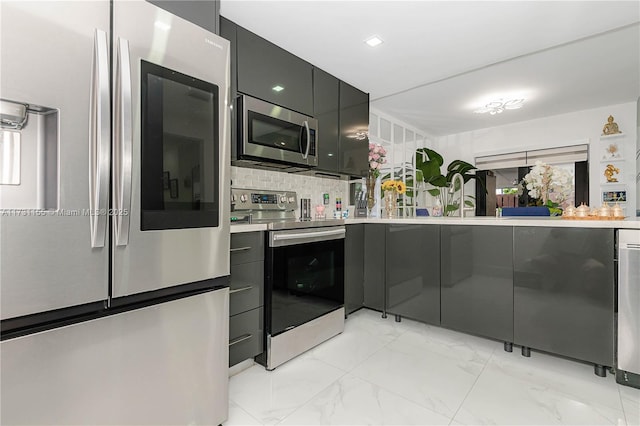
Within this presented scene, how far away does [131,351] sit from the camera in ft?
3.50

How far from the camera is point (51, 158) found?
0.93 meters

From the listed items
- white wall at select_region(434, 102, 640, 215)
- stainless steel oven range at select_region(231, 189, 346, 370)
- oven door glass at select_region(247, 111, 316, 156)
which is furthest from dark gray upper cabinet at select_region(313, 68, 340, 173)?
white wall at select_region(434, 102, 640, 215)

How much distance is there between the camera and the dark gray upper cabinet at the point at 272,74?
2.12 metres

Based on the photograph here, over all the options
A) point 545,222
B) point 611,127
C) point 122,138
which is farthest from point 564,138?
point 122,138

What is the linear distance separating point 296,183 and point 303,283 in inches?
41.9

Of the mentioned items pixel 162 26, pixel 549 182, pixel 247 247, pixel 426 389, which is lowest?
pixel 426 389

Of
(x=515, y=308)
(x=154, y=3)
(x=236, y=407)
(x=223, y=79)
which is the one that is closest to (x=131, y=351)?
(x=236, y=407)


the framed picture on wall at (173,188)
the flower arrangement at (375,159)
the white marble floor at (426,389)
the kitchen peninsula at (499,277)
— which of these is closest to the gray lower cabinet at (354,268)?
the kitchen peninsula at (499,277)

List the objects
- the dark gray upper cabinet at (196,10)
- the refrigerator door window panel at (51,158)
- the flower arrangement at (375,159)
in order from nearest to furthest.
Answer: the refrigerator door window panel at (51,158), the dark gray upper cabinet at (196,10), the flower arrangement at (375,159)

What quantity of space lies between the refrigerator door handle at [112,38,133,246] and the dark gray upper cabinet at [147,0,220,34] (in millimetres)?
331

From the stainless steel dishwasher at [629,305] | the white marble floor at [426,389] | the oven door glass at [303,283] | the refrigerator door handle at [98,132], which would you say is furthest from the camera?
the oven door glass at [303,283]

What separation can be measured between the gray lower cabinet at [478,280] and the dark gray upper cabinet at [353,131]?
3.65ft

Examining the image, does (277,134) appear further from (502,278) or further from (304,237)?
(502,278)

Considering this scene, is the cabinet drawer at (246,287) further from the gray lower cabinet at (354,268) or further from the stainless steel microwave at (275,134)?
the gray lower cabinet at (354,268)
